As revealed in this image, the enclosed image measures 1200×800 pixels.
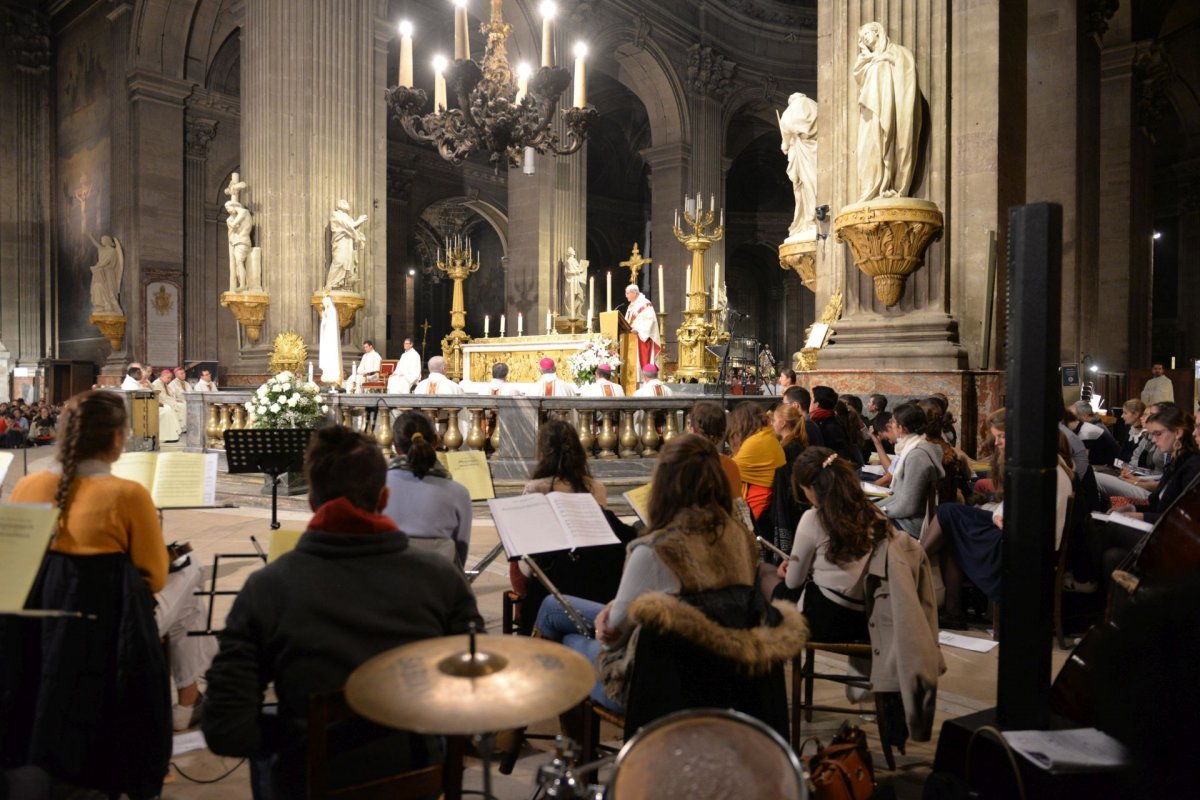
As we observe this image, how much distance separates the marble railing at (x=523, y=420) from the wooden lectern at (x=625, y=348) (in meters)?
4.35

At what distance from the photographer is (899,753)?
3.19 m

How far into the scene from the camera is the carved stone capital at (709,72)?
23.5 meters

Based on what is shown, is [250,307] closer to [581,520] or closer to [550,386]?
[550,386]

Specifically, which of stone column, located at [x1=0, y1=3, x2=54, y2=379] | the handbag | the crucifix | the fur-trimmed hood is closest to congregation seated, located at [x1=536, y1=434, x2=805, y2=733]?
the fur-trimmed hood

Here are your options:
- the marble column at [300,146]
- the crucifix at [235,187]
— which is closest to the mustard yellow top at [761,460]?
the marble column at [300,146]

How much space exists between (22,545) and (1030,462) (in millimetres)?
2832

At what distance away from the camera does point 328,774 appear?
6.27ft

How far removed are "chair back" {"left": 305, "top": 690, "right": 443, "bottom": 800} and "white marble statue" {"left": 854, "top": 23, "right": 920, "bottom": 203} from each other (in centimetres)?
699

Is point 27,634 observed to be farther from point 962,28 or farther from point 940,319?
point 962,28

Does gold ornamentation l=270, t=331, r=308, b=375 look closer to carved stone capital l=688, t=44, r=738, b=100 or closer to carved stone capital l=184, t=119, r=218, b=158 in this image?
→ carved stone capital l=184, t=119, r=218, b=158

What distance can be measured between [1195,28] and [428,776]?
2701cm

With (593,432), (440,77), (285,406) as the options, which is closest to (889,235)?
(593,432)

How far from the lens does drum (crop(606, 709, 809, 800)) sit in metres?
1.50

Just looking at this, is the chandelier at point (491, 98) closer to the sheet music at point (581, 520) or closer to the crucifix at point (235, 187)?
the crucifix at point (235, 187)
